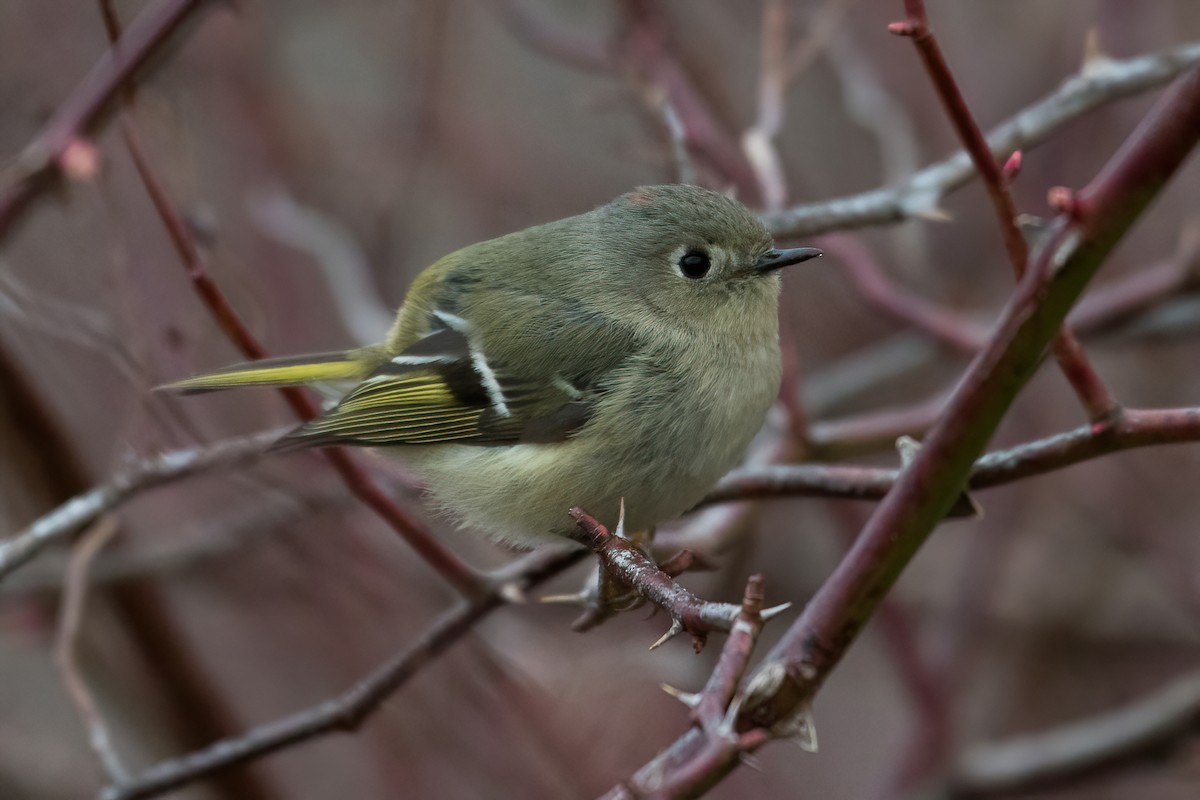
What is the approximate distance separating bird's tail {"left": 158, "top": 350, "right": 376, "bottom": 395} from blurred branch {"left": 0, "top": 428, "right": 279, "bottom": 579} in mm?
89

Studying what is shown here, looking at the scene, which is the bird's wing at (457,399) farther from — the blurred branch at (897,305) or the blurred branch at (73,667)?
the blurred branch at (897,305)

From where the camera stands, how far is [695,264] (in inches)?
69.8

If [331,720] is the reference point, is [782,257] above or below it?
above

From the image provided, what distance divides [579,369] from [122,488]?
641 millimetres

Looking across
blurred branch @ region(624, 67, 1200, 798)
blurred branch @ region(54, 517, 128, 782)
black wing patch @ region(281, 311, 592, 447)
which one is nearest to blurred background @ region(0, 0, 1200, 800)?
blurred branch @ region(54, 517, 128, 782)

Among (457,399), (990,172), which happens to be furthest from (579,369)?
(990,172)

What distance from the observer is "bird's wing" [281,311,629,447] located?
5.45 feet

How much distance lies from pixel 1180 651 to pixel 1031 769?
80cm

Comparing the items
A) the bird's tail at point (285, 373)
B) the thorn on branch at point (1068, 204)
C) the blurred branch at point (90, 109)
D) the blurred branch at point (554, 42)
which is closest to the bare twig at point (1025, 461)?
the thorn on branch at point (1068, 204)

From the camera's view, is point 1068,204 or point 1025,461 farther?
point 1025,461

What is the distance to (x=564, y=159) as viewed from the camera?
3539 millimetres

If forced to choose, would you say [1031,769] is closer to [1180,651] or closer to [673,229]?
[1180,651]

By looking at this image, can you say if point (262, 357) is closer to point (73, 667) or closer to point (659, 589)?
point (73, 667)

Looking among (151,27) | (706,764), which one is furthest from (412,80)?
(706,764)
